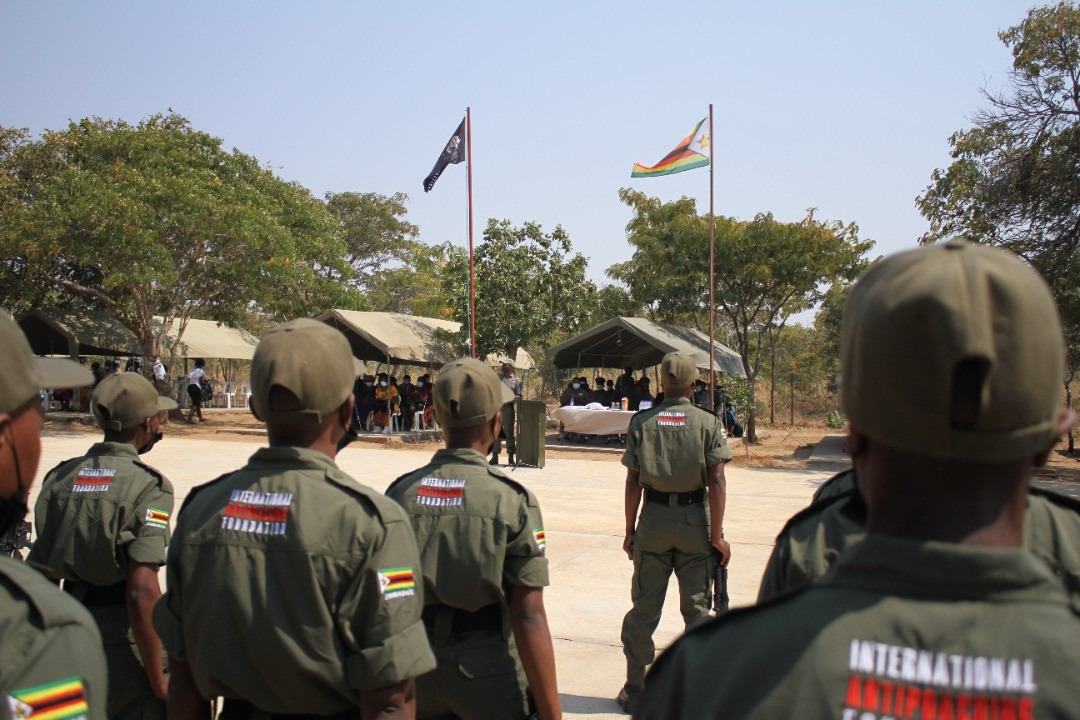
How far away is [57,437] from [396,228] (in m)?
28.3

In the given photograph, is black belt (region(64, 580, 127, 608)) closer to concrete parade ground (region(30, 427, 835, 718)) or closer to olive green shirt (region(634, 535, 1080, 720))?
concrete parade ground (region(30, 427, 835, 718))

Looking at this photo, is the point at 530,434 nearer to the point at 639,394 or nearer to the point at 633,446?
the point at 639,394

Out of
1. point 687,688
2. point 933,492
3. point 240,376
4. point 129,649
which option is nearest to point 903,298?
point 933,492

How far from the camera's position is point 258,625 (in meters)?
2.16

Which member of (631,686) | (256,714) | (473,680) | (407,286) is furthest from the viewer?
(407,286)

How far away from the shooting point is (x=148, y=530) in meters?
3.44

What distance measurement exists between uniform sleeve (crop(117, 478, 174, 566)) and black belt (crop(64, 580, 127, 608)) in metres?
0.19

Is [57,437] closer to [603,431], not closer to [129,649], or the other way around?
[603,431]

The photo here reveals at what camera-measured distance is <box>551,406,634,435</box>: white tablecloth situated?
20625 mm

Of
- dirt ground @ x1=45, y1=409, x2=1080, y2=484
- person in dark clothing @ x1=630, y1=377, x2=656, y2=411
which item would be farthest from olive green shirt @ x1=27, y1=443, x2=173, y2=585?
person in dark clothing @ x1=630, y1=377, x2=656, y2=411

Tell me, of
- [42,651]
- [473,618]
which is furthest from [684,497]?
[42,651]

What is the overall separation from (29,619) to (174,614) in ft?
3.44

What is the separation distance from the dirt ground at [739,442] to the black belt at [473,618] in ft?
39.3

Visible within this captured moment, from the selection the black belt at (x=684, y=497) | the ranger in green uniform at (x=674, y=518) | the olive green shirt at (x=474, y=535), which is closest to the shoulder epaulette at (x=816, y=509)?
the olive green shirt at (x=474, y=535)
